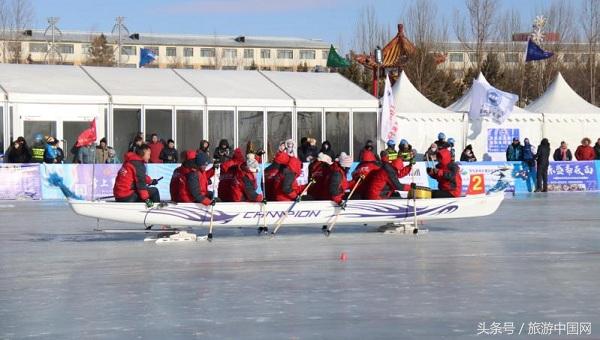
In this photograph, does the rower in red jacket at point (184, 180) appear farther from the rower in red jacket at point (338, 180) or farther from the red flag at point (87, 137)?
the red flag at point (87, 137)

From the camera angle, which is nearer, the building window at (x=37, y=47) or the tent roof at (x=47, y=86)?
the tent roof at (x=47, y=86)

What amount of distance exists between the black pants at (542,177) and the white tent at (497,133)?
4262 millimetres

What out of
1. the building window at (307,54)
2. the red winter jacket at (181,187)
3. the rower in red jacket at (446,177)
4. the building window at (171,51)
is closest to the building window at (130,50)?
the building window at (171,51)

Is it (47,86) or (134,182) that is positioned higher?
(47,86)

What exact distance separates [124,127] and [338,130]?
651 centimetres

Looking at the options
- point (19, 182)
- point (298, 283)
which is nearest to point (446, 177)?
point (298, 283)

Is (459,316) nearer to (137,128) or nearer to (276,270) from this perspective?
(276,270)

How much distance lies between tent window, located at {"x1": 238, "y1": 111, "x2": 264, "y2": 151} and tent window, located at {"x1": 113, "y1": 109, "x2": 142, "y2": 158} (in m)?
3.05

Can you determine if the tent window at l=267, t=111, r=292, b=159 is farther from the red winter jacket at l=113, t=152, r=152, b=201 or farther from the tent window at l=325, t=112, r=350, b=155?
the red winter jacket at l=113, t=152, r=152, b=201

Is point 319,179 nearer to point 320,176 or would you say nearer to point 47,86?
point 320,176

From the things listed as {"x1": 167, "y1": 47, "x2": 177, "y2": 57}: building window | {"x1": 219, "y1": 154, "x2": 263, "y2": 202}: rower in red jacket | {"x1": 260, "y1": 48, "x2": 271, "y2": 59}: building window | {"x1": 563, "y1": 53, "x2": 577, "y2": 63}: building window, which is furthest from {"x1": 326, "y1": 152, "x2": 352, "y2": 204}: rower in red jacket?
{"x1": 260, "y1": 48, "x2": 271, "y2": 59}: building window

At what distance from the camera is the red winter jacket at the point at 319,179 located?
17297 mm

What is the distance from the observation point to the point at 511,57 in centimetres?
6962

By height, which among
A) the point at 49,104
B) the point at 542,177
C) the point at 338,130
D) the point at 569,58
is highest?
the point at 569,58
